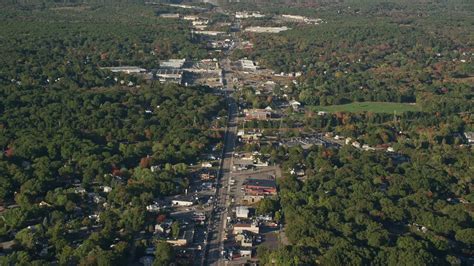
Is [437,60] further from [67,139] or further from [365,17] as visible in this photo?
[67,139]

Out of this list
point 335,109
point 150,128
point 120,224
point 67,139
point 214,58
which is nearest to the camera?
point 120,224

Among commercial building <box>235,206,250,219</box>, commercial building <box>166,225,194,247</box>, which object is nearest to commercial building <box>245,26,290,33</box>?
commercial building <box>235,206,250,219</box>

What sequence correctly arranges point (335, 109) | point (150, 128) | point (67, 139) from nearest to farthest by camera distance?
point (67, 139) → point (150, 128) → point (335, 109)

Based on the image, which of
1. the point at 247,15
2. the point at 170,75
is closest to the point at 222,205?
the point at 170,75

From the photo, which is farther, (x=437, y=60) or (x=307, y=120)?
(x=437, y=60)

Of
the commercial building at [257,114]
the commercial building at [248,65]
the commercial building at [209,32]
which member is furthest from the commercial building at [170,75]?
the commercial building at [209,32]

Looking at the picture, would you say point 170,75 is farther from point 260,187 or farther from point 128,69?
point 260,187

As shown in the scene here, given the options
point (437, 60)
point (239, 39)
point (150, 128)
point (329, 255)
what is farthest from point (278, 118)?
point (239, 39)

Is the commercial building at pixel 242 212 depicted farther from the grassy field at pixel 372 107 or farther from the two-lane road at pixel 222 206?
the grassy field at pixel 372 107
